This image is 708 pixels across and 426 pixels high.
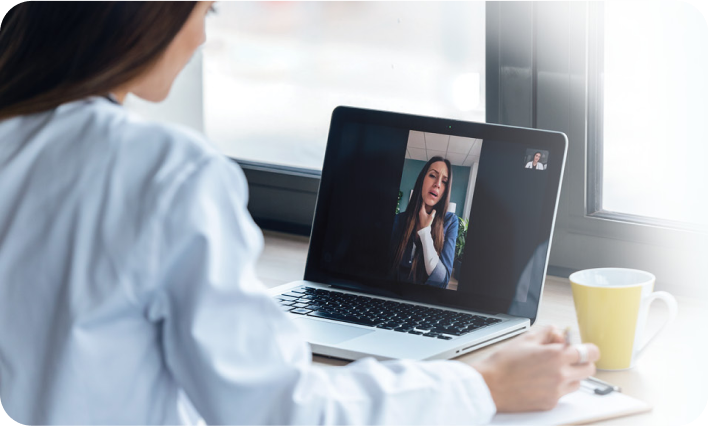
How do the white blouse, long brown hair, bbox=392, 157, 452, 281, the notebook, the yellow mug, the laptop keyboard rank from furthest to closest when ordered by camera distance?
long brown hair, bbox=392, 157, 452, 281
the laptop keyboard
the yellow mug
the notebook
the white blouse

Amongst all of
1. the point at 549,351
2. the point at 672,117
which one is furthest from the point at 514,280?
the point at 672,117

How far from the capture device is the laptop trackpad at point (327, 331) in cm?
90

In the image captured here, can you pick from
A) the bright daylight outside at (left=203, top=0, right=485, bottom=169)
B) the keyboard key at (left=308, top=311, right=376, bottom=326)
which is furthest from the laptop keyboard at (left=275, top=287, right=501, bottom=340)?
the bright daylight outside at (left=203, top=0, right=485, bottom=169)

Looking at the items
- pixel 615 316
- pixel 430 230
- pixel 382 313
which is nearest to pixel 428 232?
pixel 430 230

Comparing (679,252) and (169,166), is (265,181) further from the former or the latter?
(169,166)

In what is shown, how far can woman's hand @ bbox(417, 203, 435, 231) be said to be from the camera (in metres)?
1.05

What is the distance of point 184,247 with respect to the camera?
1.67ft

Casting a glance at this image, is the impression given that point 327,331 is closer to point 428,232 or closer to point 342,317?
point 342,317

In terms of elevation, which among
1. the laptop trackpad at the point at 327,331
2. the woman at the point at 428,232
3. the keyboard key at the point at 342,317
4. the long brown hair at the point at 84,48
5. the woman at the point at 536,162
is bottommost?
the laptop trackpad at the point at 327,331

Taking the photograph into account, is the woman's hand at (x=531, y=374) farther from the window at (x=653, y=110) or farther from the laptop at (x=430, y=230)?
the window at (x=653, y=110)

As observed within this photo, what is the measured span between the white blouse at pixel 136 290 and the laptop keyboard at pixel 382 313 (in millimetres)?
354

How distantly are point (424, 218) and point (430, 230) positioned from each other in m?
0.02

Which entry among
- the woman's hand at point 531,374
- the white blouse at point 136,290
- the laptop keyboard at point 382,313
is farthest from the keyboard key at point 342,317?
the white blouse at point 136,290

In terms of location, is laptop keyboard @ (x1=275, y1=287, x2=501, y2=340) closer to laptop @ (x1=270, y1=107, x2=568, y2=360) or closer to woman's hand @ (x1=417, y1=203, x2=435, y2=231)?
laptop @ (x1=270, y1=107, x2=568, y2=360)
